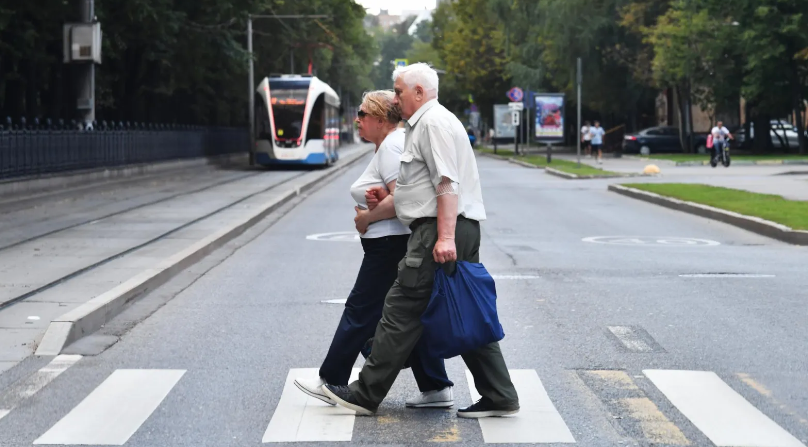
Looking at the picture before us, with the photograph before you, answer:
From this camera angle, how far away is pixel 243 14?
4147cm

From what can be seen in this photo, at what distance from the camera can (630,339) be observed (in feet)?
29.0

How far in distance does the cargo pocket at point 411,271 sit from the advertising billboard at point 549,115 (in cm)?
4386

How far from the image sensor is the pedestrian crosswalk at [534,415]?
601cm

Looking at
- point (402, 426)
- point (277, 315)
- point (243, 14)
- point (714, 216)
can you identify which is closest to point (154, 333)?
point (277, 315)

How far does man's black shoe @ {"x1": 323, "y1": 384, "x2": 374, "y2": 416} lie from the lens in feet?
21.4

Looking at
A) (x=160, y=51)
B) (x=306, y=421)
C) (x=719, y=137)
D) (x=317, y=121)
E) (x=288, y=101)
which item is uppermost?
(x=160, y=51)

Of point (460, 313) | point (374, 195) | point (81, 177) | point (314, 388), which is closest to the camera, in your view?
point (460, 313)

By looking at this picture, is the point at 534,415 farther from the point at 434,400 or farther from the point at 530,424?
the point at 434,400

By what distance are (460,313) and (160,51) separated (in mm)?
38602

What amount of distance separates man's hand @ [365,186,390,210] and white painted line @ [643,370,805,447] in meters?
1.83

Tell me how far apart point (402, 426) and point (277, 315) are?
396 cm

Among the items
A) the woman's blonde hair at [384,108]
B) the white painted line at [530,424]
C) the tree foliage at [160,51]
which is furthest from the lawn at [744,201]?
the tree foliage at [160,51]

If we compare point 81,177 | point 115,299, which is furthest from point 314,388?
point 81,177

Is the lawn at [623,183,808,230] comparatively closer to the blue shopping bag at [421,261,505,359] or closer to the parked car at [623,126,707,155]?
the blue shopping bag at [421,261,505,359]
